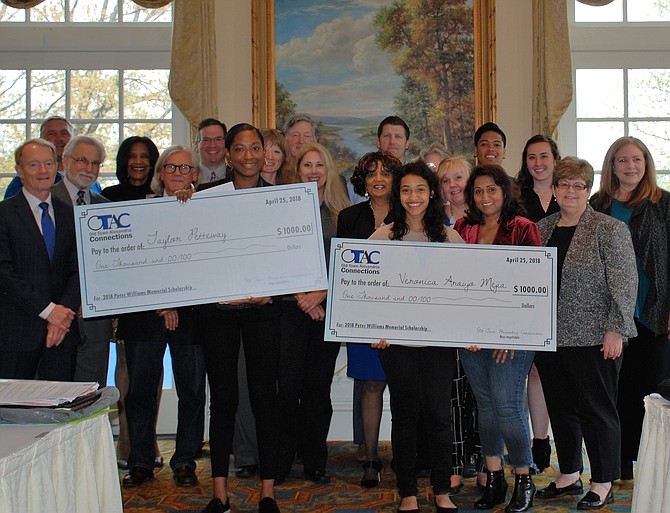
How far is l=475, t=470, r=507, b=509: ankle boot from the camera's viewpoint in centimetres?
357

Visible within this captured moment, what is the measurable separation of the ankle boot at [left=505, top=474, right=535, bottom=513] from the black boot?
2.31 feet

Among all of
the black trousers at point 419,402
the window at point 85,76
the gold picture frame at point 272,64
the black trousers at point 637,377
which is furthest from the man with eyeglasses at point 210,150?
the black trousers at point 637,377

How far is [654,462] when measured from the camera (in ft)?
7.89

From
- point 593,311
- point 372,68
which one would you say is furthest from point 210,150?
point 593,311

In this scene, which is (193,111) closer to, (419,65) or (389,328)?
(419,65)

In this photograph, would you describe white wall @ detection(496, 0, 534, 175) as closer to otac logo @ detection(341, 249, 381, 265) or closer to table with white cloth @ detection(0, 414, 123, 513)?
otac logo @ detection(341, 249, 381, 265)

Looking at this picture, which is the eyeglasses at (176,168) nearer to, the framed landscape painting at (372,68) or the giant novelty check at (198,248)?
the giant novelty check at (198,248)

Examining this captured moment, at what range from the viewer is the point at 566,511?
3.53 m

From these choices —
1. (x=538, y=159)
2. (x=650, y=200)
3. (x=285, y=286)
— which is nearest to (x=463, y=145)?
(x=538, y=159)

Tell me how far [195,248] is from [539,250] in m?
1.53

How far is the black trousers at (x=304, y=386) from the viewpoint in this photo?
3.89 metres

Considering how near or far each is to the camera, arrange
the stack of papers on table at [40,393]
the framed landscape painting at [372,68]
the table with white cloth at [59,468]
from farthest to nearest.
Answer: the framed landscape painting at [372,68] → the stack of papers on table at [40,393] → the table with white cloth at [59,468]

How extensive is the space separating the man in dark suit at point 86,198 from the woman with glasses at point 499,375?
1.87m

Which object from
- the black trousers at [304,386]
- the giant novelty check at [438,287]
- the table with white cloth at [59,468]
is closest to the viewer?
the table with white cloth at [59,468]
